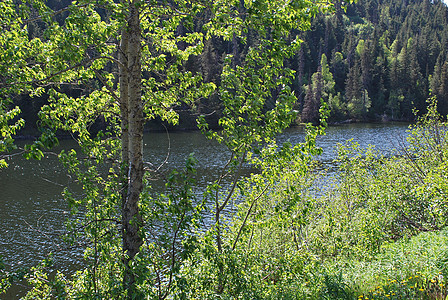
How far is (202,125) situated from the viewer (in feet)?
21.4

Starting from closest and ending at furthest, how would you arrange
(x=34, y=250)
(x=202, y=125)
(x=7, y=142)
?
(x=7, y=142) → (x=202, y=125) → (x=34, y=250)

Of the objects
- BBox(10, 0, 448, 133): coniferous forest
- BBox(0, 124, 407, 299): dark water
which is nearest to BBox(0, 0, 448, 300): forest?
BBox(0, 124, 407, 299): dark water

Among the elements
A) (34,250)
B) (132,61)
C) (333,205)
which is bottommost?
(34,250)

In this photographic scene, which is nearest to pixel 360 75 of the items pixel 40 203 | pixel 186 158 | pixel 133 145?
pixel 40 203

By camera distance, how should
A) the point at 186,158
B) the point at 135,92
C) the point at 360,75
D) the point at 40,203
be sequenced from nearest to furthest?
the point at 186,158 < the point at 135,92 < the point at 40,203 < the point at 360,75

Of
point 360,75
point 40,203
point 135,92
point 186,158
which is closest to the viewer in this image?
point 186,158

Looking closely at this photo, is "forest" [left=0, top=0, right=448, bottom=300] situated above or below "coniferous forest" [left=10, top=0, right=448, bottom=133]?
below

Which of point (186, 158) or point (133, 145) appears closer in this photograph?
point (186, 158)

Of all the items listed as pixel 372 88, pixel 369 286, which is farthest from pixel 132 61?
pixel 372 88

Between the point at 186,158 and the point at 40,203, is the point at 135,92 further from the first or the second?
the point at 40,203

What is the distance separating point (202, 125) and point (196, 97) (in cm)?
99

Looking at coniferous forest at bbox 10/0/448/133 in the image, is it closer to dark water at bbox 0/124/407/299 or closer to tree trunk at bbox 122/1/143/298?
dark water at bbox 0/124/407/299

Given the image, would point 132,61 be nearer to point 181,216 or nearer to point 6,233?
point 181,216

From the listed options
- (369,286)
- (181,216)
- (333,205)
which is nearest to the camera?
(181,216)
